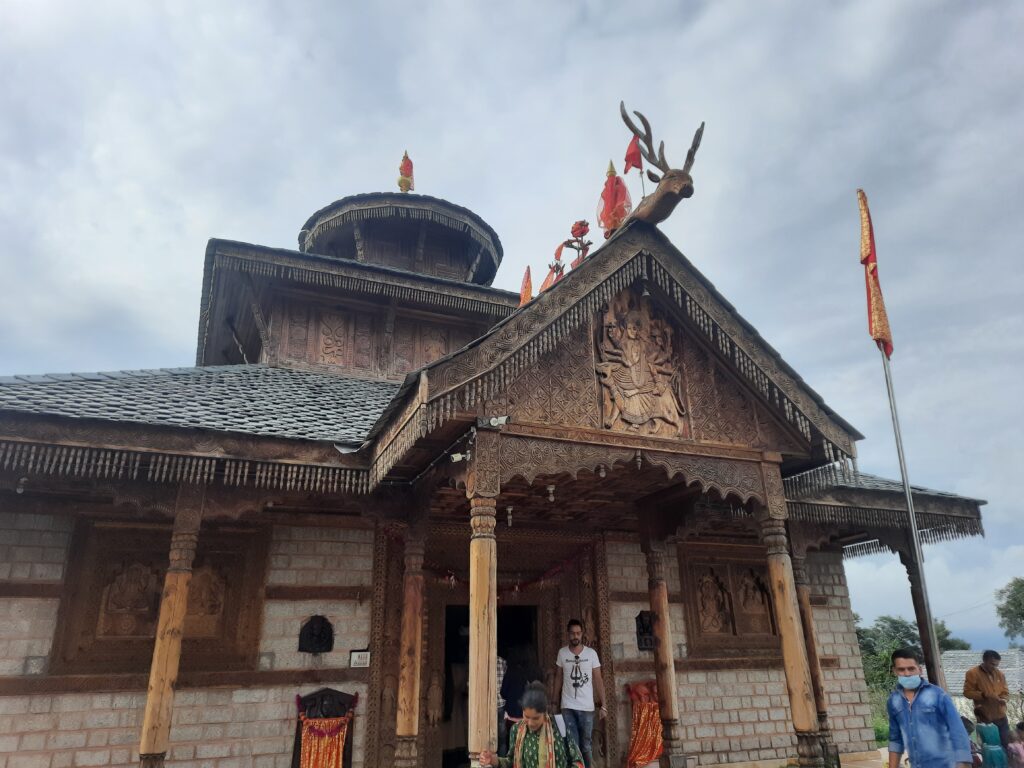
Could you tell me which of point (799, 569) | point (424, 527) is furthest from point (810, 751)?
point (424, 527)

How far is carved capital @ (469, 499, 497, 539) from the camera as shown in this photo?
5.97m

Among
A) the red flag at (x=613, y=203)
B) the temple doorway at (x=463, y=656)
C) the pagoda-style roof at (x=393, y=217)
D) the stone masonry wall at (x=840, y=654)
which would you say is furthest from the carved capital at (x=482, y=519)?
the pagoda-style roof at (x=393, y=217)

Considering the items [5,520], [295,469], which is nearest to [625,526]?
[295,469]

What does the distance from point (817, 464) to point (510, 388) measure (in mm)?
4162

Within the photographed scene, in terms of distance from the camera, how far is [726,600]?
38.2 feet

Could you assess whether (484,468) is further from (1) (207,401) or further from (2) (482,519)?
(1) (207,401)

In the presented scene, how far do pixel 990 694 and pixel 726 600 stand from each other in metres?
4.07

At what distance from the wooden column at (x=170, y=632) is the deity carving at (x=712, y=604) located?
26.7 feet

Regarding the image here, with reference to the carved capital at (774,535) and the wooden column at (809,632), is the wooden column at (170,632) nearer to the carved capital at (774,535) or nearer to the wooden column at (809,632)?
the carved capital at (774,535)

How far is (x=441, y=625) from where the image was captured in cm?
971

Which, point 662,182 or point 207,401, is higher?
point 662,182

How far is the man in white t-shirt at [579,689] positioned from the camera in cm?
746

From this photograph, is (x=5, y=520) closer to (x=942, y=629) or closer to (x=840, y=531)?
(x=840, y=531)

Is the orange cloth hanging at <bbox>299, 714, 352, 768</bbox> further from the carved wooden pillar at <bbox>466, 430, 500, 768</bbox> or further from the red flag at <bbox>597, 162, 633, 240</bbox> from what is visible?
the red flag at <bbox>597, 162, 633, 240</bbox>
